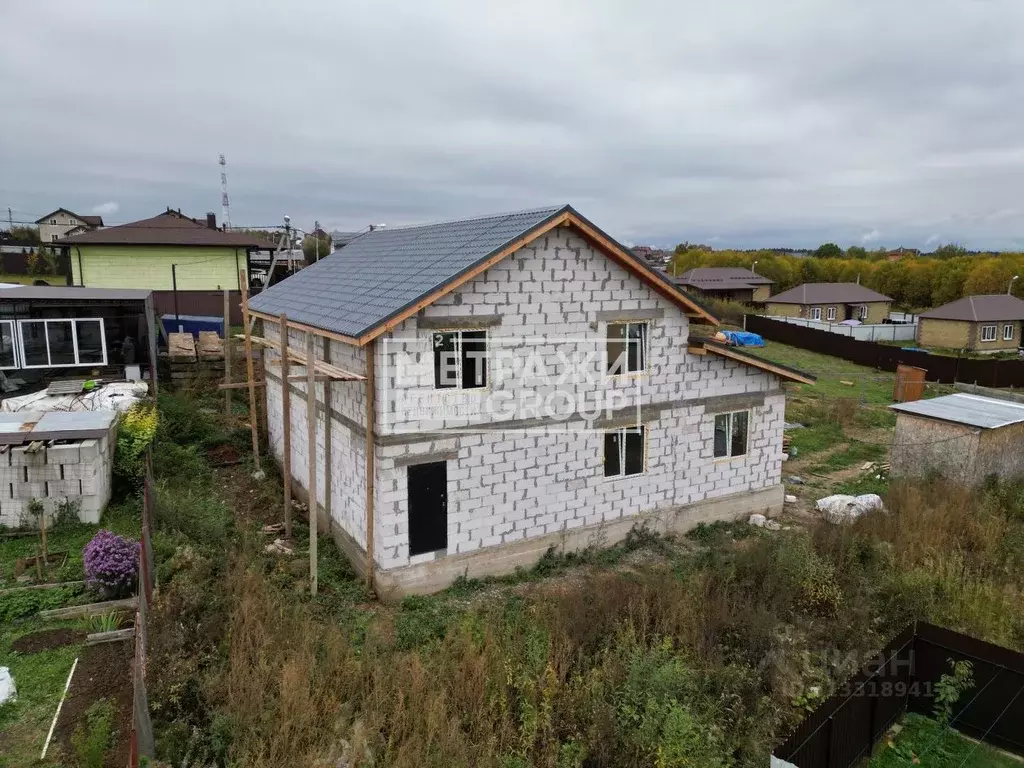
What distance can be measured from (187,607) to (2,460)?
5680 millimetres

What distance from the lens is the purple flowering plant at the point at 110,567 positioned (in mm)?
9367

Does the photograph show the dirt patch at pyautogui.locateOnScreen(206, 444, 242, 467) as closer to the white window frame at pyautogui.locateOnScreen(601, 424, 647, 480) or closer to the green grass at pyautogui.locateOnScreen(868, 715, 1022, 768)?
the white window frame at pyautogui.locateOnScreen(601, 424, 647, 480)

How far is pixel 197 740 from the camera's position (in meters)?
6.85

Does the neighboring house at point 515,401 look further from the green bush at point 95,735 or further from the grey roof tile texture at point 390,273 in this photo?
the green bush at point 95,735

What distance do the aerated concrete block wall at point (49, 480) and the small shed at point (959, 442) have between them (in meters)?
18.6

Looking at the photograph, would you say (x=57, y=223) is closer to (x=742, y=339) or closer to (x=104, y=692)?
(x=742, y=339)

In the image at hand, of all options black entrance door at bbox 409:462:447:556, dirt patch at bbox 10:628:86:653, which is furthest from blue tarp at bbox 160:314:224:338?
dirt patch at bbox 10:628:86:653

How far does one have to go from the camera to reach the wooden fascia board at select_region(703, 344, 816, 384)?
1367 centimetres

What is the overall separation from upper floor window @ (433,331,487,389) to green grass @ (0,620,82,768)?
6241mm

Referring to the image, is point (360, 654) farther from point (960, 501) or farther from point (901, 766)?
point (960, 501)

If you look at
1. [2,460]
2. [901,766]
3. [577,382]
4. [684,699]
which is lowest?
[901,766]

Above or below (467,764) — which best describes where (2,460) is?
above

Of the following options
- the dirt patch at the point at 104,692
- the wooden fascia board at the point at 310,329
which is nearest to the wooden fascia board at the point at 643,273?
the wooden fascia board at the point at 310,329

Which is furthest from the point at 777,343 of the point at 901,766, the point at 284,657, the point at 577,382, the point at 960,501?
the point at 284,657
